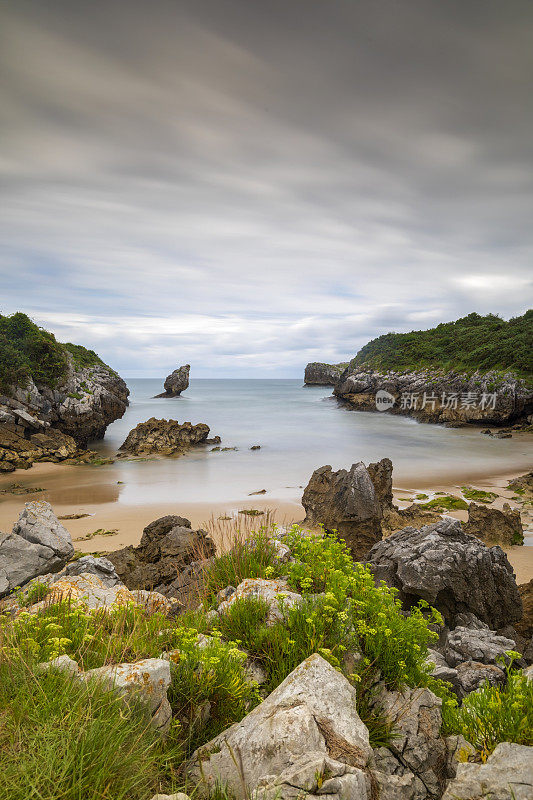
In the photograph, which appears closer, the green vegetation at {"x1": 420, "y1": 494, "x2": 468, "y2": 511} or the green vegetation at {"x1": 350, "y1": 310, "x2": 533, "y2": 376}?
the green vegetation at {"x1": 420, "y1": 494, "x2": 468, "y2": 511}

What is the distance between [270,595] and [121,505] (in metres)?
19.1

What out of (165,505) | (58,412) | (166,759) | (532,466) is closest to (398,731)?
(166,759)

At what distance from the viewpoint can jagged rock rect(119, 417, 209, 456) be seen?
37.5m

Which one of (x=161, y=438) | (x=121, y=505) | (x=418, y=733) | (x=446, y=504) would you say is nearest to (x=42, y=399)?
(x=161, y=438)

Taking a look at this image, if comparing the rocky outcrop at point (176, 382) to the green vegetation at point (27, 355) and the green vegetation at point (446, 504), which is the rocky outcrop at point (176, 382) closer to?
the green vegetation at point (27, 355)

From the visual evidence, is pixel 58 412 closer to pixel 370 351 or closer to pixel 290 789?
pixel 290 789

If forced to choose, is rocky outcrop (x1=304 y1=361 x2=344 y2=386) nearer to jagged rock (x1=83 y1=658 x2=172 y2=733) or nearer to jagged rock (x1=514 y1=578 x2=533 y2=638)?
jagged rock (x1=514 y1=578 x2=533 y2=638)

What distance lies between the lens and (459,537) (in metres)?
8.71

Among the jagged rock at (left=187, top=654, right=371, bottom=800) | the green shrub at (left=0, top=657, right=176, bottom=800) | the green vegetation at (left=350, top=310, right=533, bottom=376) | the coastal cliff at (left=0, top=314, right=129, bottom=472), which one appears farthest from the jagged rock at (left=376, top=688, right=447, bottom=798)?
the green vegetation at (left=350, top=310, right=533, bottom=376)

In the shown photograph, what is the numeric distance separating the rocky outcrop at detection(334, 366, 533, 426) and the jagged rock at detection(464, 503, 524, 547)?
4010cm

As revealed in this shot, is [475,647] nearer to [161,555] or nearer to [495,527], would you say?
[161,555]

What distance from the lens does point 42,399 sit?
33.6m

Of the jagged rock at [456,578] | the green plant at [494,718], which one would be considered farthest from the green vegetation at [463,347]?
the green plant at [494,718]

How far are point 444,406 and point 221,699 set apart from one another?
6181 cm
